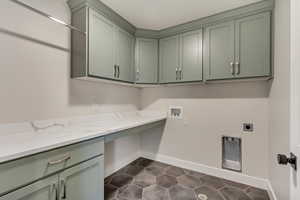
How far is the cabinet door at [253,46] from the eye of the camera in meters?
1.74

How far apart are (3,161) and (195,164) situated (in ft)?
8.05

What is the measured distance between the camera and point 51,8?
1.61m

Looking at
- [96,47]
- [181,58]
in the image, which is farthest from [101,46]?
[181,58]

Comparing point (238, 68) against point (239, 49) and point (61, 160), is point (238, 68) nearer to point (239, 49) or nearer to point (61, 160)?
point (239, 49)

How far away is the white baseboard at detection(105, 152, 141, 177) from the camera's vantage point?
232cm

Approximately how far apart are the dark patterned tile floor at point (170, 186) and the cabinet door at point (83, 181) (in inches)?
21.4

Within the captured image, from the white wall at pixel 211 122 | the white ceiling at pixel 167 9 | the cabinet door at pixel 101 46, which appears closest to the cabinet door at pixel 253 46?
the white ceiling at pixel 167 9

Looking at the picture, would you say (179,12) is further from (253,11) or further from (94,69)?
(94,69)

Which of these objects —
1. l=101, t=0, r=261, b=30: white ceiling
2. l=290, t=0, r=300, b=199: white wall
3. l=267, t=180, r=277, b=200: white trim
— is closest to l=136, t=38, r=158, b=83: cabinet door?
l=101, t=0, r=261, b=30: white ceiling

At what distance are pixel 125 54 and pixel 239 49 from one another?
5.27 feet

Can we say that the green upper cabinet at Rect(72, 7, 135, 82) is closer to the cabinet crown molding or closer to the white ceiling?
the cabinet crown molding

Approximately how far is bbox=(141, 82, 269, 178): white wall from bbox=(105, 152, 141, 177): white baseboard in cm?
26

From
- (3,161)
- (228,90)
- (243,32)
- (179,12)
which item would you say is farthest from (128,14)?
(3,161)

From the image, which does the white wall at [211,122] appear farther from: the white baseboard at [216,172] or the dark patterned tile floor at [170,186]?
the dark patterned tile floor at [170,186]
